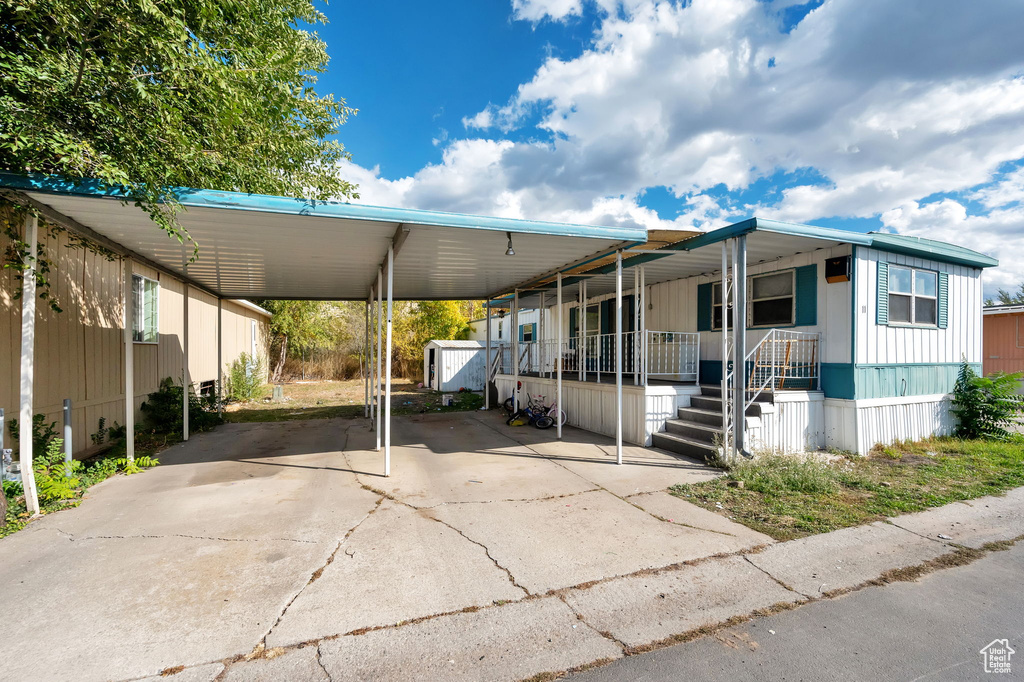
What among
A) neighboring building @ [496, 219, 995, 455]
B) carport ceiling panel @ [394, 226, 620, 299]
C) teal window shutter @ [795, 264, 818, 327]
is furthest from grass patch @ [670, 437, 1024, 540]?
carport ceiling panel @ [394, 226, 620, 299]

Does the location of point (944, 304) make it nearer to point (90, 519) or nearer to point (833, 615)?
point (833, 615)

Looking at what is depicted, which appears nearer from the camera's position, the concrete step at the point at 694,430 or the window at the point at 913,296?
the concrete step at the point at 694,430

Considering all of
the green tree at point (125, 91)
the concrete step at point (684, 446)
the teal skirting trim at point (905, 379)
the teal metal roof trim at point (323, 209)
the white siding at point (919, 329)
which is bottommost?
the concrete step at point (684, 446)

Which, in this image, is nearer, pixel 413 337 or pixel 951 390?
pixel 951 390

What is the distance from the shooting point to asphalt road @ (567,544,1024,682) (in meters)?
2.24

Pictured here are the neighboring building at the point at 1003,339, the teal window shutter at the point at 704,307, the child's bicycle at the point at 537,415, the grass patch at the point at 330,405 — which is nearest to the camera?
the teal window shutter at the point at 704,307

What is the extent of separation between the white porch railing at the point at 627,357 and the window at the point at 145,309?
724 centimetres

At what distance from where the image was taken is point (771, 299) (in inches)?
304

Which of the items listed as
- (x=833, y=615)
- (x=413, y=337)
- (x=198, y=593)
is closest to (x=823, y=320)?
(x=833, y=615)

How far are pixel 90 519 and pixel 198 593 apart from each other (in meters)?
2.24

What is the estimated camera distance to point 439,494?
497cm

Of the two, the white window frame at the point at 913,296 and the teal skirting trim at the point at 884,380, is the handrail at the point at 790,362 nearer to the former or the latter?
the teal skirting trim at the point at 884,380

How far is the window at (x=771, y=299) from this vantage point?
7496 mm

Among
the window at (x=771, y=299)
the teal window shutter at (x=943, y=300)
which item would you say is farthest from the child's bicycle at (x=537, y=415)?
the teal window shutter at (x=943, y=300)
